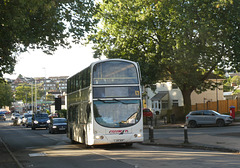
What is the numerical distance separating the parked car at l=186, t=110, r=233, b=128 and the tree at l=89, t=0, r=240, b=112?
410 centimetres

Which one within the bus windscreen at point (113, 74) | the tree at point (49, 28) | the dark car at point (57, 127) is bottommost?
the dark car at point (57, 127)

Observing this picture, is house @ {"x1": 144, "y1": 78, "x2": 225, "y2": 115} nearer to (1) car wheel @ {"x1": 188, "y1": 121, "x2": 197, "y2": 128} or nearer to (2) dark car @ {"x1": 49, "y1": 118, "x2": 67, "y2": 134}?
(1) car wheel @ {"x1": 188, "y1": 121, "x2": 197, "y2": 128}

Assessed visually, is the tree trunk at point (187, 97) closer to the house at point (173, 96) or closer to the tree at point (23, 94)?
the house at point (173, 96)

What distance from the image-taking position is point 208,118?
3475cm

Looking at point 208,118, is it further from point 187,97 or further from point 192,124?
point 187,97

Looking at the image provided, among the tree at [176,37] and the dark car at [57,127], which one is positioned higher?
the tree at [176,37]

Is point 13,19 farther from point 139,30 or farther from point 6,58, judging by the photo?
point 139,30

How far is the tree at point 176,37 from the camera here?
114ft

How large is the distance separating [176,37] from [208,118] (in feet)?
26.6

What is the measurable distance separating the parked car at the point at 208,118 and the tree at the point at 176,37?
410 centimetres

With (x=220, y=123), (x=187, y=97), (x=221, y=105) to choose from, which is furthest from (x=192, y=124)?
(x=221, y=105)

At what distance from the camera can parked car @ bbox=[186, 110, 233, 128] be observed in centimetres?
3378

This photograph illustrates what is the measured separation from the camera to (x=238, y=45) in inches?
1342

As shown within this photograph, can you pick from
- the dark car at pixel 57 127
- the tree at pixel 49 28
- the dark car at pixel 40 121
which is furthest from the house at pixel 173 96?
the tree at pixel 49 28
